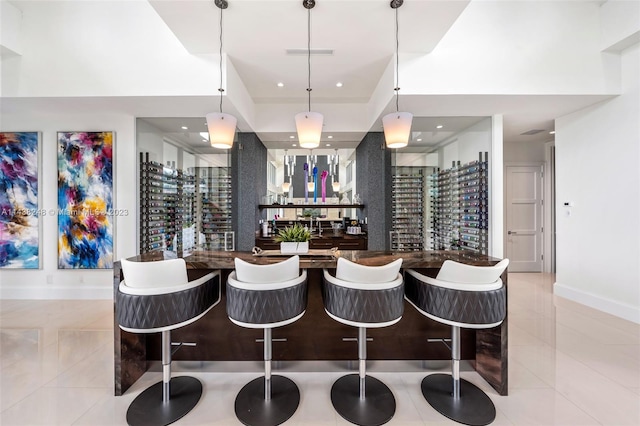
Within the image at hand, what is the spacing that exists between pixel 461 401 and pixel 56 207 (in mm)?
5724

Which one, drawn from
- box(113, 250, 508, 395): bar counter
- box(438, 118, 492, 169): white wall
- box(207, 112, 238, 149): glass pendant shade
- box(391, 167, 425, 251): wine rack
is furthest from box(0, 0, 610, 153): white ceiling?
box(113, 250, 508, 395): bar counter

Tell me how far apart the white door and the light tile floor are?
252cm

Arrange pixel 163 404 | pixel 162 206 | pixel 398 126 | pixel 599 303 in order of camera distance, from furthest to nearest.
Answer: pixel 162 206
pixel 599 303
pixel 398 126
pixel 163 404

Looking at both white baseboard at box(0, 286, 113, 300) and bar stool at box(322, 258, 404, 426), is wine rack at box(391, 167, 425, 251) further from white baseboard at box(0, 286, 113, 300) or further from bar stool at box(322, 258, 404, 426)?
white baseboard at box(0, 286, 113, 300)

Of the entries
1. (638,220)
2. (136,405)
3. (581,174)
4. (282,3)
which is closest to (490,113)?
(581,174)

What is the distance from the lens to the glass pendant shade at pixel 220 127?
2.49 meters

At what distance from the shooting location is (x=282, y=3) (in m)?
2.49

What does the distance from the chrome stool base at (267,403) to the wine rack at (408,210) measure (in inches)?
114

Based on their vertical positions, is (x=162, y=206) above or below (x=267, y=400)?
above

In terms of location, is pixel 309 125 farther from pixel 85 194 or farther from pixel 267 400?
A: pixel 85 194

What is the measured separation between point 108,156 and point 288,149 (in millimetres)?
3135

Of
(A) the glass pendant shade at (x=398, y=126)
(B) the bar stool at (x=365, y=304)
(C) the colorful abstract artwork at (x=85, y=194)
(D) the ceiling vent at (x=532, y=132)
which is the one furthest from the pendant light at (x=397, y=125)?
(C) the colorful abstract artwork at (x=85, y=194)

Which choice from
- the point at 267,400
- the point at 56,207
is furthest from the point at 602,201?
the point at 56,207

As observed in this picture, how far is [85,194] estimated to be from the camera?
4074 millimetres
